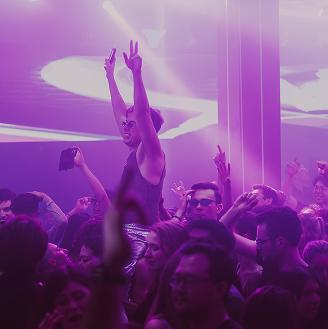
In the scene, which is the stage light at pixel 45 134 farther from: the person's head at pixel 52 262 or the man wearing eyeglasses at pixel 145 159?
the person's head at pixel 52 262

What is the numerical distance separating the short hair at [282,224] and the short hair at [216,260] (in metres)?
0.97

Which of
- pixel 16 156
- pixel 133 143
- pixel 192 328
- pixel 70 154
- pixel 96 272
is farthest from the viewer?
pixel 16 156

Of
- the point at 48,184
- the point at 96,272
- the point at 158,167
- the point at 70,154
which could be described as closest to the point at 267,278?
the point at 158,167

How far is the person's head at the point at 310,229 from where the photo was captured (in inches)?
152

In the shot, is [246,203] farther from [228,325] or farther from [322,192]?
[322,192]

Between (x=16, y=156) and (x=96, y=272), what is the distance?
5655 mm

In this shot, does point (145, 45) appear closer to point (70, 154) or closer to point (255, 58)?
point (255, 58)

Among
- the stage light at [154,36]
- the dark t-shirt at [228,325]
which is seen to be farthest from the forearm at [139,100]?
the stage light at [154,36]

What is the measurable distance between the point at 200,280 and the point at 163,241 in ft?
2.08

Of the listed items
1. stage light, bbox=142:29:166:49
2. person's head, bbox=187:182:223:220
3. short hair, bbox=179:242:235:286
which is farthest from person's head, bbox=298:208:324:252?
stage light, bbox=142:29:166:49

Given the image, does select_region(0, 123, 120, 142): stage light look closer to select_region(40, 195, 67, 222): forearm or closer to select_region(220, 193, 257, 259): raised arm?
select_region(40, 195, 67, 222): forearm

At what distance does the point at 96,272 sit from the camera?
0.89 m

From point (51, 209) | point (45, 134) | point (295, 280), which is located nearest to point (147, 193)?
point (295, 280)

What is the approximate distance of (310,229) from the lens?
3.89 meters
